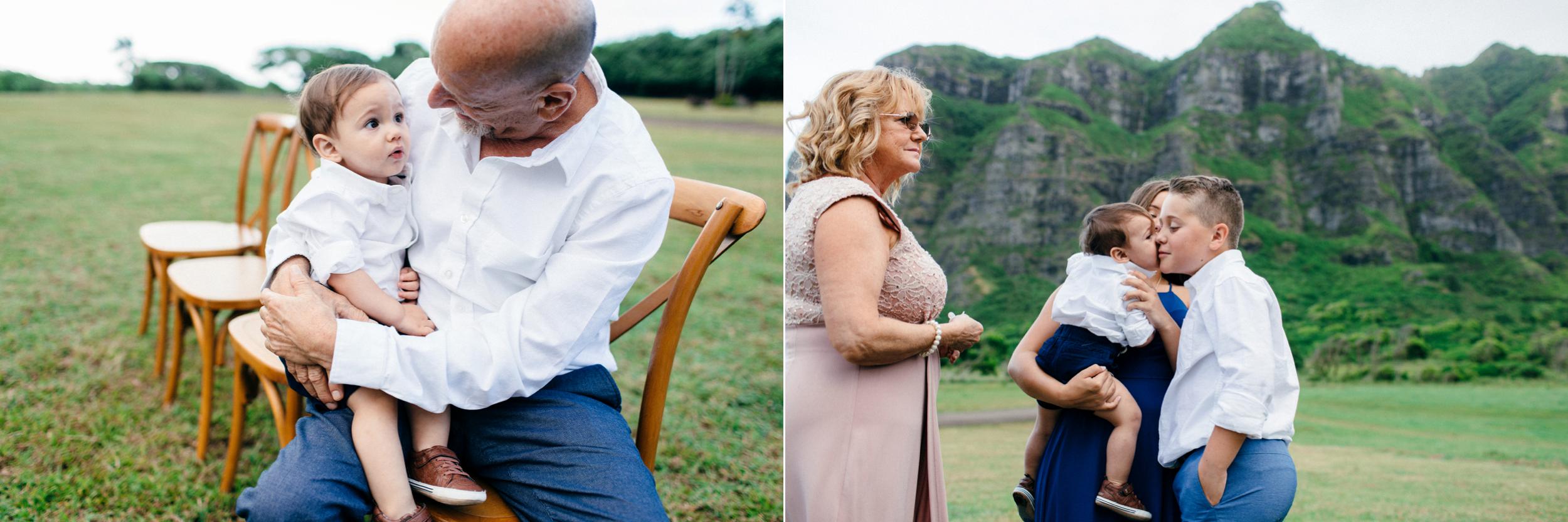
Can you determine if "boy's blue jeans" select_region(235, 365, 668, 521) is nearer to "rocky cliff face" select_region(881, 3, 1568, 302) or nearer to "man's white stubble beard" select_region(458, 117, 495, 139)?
"man's white stubble beard" select_region(458, 117, 495, 139)

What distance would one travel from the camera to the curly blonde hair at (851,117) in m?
1.87

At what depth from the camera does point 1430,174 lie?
29.2 ft

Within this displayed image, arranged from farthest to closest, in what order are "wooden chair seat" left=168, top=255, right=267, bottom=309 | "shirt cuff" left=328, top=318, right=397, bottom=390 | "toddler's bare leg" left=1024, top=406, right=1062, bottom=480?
"wooden chair seat" left=168, top=255, right=267, bottom=309 → "toddler's bare leg" left=1024, top=406, right=1062, bottom=480 → "shirt cuff" left=328, top=318, right=397, bottom=390

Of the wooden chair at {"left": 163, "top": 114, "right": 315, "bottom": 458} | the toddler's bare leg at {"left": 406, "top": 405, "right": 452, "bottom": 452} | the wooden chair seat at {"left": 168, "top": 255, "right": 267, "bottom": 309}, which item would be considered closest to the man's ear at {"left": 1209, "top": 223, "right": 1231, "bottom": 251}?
the toddler's bare leg at {"left": 406, "top": 405, "right": 452, "bottom": 452}

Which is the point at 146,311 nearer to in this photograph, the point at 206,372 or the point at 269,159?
the point at 269,159

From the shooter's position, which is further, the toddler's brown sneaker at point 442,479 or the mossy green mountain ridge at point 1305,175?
the mossy green mountain ridge at point 1305,175

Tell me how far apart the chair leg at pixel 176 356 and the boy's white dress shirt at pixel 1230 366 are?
3.24m

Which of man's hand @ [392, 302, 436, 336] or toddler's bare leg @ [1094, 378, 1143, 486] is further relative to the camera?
toddler's bare leg @ [1094, 378, 1143, 486]

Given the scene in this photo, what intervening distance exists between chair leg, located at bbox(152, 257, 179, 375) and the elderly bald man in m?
2.06

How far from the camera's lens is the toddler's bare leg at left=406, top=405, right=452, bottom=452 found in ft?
5.30

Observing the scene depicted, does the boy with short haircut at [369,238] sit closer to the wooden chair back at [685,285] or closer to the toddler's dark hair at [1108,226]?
the wooden chair back at [685,285]

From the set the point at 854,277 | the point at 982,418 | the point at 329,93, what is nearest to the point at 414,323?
the point at 329,93

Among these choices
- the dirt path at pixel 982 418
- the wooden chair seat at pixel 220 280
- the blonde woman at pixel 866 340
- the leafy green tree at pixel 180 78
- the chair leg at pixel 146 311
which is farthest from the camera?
the leafy green tree at pixel 180 78

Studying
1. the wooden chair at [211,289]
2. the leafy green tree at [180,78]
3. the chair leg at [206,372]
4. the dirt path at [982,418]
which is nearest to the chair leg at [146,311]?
the wooden chair at [211,289]
